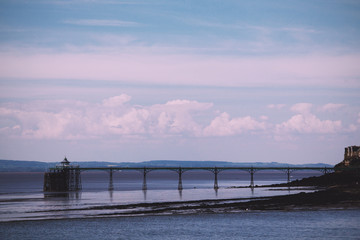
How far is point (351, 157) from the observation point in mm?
144500

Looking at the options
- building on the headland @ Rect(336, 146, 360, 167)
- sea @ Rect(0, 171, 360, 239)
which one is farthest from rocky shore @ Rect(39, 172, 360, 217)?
building on the headland @ Rect(336, 146, 360, 167)

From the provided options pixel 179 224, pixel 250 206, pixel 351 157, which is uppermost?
pixel 351 157

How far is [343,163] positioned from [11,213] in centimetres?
10942

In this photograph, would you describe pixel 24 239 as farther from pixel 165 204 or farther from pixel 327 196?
pixel 327 196

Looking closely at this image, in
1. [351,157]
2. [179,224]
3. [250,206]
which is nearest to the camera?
[179,224]

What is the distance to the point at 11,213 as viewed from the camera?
60031 millimetres

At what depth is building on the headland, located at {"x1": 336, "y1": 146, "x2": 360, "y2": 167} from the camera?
140 m

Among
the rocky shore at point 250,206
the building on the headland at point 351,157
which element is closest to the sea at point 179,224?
the rocky shore at point 250,206

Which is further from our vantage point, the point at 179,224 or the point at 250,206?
the point at 250,206

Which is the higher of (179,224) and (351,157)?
(351,157)

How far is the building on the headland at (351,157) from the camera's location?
14018cm

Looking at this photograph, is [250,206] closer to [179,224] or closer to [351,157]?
[179,224]

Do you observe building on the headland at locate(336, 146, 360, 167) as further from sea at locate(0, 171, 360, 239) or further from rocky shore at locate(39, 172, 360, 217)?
sea at locate(0, 171, 360, 239)

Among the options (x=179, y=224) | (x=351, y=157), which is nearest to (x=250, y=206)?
(x=179, y=224)
